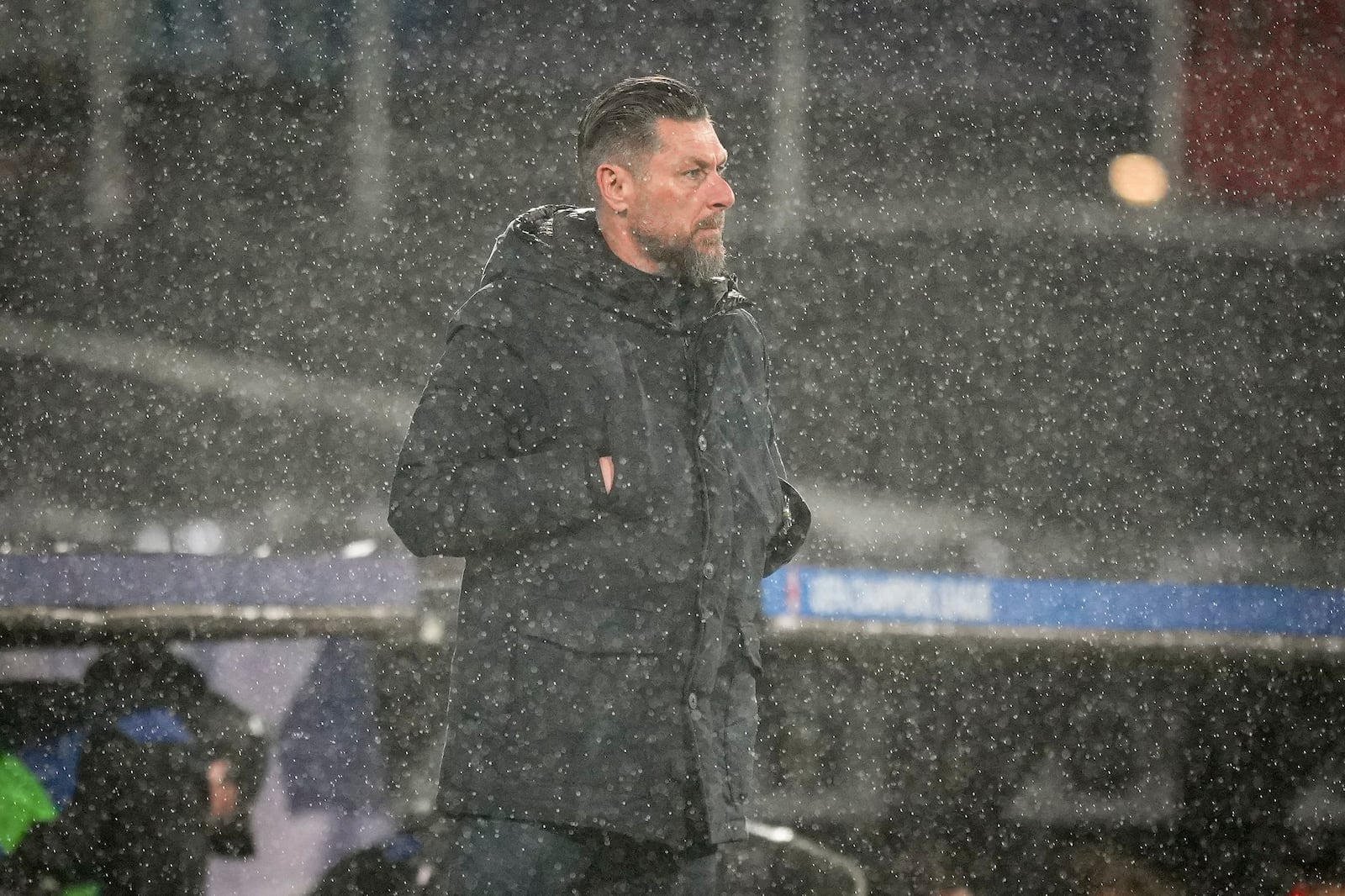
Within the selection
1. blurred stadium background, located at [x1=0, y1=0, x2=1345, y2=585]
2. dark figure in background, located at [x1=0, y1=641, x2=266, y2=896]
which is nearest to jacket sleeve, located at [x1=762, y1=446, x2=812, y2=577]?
dark figure in background, located at [x1=0, y1=641, x2=266, y2=896]

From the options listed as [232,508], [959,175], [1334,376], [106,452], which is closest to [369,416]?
[232,508]

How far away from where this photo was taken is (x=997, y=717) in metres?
3.18

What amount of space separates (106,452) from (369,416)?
250 centimetres

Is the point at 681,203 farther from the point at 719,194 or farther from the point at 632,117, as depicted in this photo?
the point at 632,117

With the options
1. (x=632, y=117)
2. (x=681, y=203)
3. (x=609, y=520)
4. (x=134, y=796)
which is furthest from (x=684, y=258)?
(x=134, y=796)

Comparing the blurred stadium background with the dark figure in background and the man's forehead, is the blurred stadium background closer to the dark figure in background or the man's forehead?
the dark figure in background

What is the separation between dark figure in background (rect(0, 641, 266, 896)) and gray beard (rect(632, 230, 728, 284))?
128 centimetres

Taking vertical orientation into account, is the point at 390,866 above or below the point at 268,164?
below

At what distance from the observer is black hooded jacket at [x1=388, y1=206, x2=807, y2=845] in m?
2.05

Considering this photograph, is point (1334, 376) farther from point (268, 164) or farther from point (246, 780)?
point (246, 780)

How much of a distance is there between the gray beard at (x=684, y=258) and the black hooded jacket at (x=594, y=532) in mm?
37

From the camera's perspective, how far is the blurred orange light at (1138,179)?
12844mm

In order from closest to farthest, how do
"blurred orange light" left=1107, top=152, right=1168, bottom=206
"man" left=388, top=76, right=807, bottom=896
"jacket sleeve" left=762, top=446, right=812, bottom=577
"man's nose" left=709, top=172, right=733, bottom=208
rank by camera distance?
"man" left=388, top=76, right=807, bottom=896 → "man's nose" left=709, top=172, right=733, bottom=208 → "jacket sleeve" left=762, top=446, right=812, bottom=577 → "blurred orange light" left=1107, top=152, right=1168, bottom=206

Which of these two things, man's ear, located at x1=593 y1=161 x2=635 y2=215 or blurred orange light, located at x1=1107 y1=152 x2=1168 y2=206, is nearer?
man's ear, located at x1=593 y1=161 x2=635 y2=215
